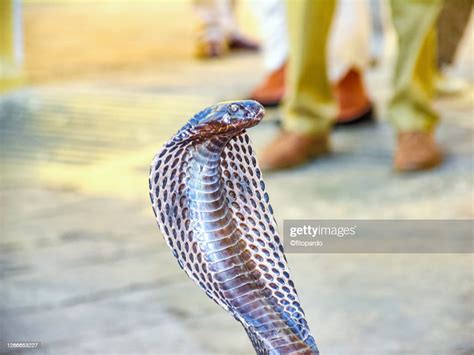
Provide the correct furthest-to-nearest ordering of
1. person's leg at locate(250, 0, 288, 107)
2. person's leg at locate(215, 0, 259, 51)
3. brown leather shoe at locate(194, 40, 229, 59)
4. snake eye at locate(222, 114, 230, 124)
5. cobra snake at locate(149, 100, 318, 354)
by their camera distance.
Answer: person's leg at locate(215, 0, 259, 51) → brown leather shoe at locate(194, 40, 229, 59) → person's leg at locate(250, 0, 288, 107) → cobra snake at locate(149, 100, 318, 354) → snake eye at locate(222, 114, 230, 124)

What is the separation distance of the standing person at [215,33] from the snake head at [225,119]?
423 centimetres

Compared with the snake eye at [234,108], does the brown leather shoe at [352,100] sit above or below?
below

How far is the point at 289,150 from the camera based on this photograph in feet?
8.66

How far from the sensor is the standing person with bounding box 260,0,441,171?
2451mm

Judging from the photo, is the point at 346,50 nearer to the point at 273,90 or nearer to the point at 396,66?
the point at 273,90

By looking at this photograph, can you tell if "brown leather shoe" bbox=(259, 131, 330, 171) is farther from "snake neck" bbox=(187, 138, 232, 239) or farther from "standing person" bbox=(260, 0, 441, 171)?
"snake neck" bbox=(187, 138, 232, 239)

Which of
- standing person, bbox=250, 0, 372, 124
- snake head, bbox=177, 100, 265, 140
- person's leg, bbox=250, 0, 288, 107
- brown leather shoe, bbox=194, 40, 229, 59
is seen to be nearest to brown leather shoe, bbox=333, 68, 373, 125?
standing person, bbox=250, 0, 372, 124

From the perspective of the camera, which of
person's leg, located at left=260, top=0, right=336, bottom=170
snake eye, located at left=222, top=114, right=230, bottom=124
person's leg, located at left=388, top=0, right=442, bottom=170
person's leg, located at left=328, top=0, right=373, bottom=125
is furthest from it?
person's leg, located at left=328, top=0, right=373, bottom=125

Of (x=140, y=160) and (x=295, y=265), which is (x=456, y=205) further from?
(x=140, y=160)

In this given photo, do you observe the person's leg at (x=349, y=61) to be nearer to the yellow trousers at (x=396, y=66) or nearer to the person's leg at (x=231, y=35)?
the yellow trousers at (x=396, y=66)

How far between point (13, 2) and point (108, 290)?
2.59 m

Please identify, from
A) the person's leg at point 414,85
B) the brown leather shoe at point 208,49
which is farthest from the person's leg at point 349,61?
the brown leather shoe at point 208,49

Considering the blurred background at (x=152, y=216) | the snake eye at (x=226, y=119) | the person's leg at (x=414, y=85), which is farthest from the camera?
the person's leg at (x=414, y=85)

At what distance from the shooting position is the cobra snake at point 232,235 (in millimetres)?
1019
